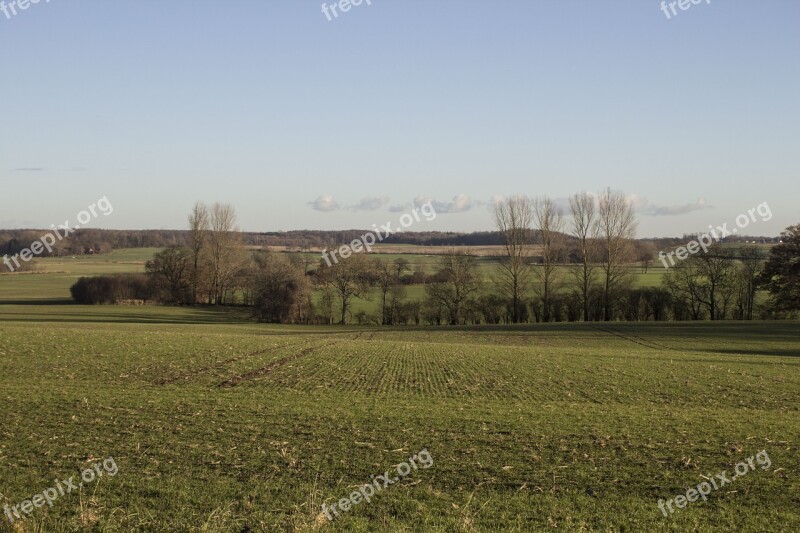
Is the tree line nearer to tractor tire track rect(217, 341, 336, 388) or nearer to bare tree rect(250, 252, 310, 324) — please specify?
bare tree rect(250, 252, 310, 324)

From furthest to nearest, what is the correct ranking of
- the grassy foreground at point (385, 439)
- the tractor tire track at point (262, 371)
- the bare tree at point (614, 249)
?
the bare tree at point (614, 249) → the tractor tire track at point (262, 371) → the grassy foreground at point (385, 439)

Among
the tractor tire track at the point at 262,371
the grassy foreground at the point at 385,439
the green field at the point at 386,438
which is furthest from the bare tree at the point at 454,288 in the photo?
the grassy foreground at the point at 385,439

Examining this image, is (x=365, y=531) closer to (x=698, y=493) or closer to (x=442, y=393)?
(x=698, y=493)

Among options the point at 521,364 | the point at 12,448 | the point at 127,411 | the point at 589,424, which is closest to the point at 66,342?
the point at 127,411

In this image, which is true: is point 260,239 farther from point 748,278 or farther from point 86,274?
point 748,278

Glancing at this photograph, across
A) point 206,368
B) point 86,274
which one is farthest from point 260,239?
point 206,368

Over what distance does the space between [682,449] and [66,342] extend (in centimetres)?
2541

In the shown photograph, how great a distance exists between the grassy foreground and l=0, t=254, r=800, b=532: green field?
0.05m

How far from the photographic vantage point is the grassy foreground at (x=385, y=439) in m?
9.06

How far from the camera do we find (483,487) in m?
10.3

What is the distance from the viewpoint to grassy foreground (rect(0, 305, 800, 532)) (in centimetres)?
906

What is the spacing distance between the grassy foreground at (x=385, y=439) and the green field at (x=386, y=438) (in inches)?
2.1

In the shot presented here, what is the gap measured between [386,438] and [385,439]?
0.09m

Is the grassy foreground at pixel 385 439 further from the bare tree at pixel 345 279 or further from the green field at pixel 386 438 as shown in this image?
the bare tree at pixel 345 279
